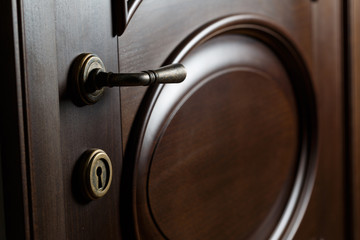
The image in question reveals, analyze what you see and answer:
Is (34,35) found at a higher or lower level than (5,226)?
higher

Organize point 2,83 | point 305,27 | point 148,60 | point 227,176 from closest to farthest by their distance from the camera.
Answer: point 2,83 < point 148,60 < point 227,176 < point 305,27

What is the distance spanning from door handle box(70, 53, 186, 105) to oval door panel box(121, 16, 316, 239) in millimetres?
54

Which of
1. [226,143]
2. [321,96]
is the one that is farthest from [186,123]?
[321,96]

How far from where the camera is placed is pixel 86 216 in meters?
0.36

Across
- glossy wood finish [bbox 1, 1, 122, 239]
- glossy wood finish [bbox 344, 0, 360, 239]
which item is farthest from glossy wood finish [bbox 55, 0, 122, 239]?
glossy wood finish [bbox 344, 0, 360, 239]

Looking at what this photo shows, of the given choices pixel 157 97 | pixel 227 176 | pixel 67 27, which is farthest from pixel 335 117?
pixel 67 27

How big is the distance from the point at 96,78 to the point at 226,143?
0.21 metres

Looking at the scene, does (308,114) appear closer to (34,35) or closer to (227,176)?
(227,176)

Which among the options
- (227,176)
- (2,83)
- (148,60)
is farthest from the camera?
(227,176)

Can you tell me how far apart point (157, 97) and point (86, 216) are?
0.42ft

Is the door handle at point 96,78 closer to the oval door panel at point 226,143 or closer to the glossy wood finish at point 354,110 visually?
the oval door panel at point 226,143

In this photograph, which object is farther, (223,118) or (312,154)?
(312,154)

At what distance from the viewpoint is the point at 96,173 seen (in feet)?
1.18

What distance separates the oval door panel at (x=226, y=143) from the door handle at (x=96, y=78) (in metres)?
0.05
